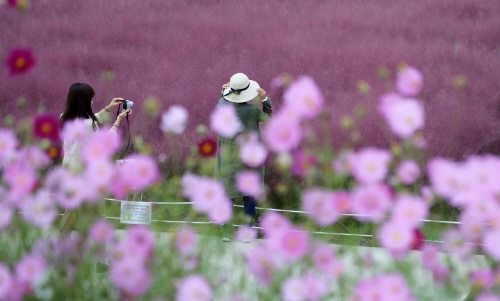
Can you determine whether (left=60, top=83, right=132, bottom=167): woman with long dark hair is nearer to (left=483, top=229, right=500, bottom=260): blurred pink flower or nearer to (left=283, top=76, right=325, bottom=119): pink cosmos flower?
(left=283, top=76, right=325, bottom=119): pink cosmos flower

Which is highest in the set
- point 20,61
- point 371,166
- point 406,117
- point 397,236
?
point 20,61

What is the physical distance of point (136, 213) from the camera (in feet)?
12.0

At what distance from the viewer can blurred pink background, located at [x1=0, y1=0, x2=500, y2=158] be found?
266 inches

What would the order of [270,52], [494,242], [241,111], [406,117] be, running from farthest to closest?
1. [270,52]
2. [241,111]
3. [406,117]
4. [494,242]

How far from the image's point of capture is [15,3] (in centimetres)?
215

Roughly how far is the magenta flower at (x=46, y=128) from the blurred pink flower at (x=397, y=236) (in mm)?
870

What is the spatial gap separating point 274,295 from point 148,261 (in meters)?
0.41

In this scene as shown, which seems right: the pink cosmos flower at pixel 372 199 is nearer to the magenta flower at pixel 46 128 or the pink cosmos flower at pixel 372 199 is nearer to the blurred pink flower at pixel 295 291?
the blurred pink flower at pixel 295 291

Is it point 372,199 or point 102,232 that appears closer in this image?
point 372,199

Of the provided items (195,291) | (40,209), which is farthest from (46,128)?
(195,291)

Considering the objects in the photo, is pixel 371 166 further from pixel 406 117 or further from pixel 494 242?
pixel 494 242

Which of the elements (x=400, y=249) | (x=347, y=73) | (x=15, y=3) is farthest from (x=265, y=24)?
(x=400, y=249)

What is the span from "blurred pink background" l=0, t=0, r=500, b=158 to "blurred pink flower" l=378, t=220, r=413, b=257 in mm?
4646

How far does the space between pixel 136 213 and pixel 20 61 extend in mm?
1726
